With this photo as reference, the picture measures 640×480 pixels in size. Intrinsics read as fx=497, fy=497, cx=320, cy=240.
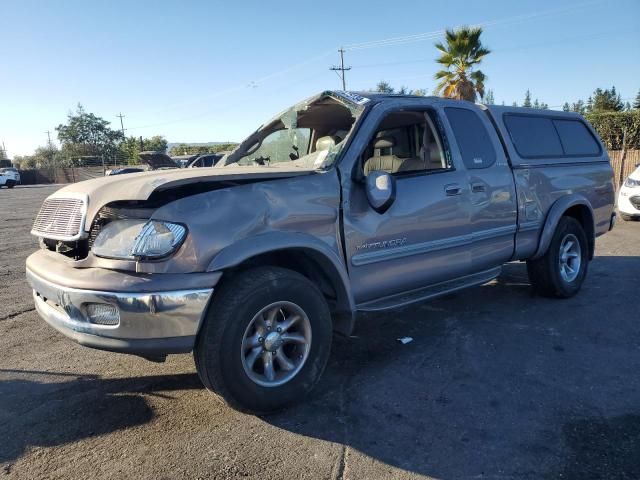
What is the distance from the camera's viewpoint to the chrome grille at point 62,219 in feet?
9.86

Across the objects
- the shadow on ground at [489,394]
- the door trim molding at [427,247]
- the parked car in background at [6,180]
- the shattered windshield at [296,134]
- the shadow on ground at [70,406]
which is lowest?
the shadow on ground at [489,394]

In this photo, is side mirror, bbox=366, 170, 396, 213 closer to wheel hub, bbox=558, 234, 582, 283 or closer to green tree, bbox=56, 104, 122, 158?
wheel hub, bbox=558, 234, 582, 283

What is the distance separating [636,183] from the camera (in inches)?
414

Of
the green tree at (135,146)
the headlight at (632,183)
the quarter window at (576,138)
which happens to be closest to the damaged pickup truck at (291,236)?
the quarter window at (576,138)

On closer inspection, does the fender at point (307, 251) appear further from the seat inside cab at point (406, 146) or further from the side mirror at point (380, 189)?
the seat inside cab at point (406, 146)

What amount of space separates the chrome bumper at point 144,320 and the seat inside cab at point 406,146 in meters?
2.10

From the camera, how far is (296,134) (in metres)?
4.60

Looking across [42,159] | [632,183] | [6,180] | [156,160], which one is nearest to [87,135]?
[42,159]

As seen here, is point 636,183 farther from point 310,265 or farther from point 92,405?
point 92,405

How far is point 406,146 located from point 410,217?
3.63ft

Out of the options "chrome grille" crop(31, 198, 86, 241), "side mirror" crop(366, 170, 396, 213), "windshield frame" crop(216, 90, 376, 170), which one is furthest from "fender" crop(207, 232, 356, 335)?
"chrome grille" crop(31, 198, 86, 241)

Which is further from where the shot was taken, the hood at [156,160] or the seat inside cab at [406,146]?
the hood at [156,160]

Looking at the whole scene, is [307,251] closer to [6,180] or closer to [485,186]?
[485,186]

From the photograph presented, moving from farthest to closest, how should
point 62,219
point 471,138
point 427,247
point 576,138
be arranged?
point 576,138, point 471,138, point 427,247, point 62,219
